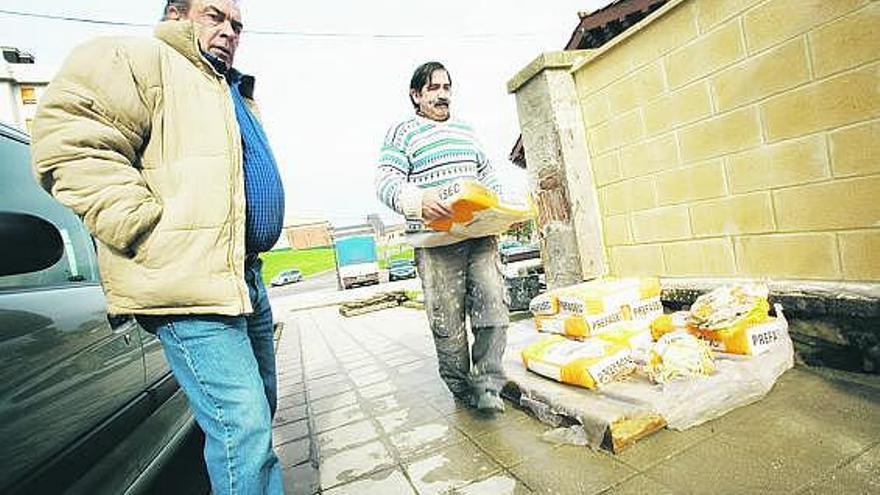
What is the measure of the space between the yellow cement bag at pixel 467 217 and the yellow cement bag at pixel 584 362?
707 mm

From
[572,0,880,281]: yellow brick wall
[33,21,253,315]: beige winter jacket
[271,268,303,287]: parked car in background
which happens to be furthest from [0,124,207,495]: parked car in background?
[271,268,303,287]: parked car in background

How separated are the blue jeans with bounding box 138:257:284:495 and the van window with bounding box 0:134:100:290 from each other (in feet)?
1.85

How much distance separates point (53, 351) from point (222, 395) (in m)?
0.60

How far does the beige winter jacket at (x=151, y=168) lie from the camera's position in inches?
45.1

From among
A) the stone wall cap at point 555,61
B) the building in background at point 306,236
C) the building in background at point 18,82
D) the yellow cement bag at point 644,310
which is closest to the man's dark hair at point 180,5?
the yellow cement bag at point 644,310

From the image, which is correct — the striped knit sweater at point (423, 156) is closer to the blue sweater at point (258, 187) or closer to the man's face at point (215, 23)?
the blue sweater at point (258, 187)

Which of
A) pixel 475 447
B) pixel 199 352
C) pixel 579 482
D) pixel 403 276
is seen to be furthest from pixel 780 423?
pixel 403 276

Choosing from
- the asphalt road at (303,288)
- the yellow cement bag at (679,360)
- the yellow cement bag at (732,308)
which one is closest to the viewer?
the yellow cement bag at (679,360)

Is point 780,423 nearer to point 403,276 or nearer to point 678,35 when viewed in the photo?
point 678,35

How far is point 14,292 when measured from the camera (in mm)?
1350

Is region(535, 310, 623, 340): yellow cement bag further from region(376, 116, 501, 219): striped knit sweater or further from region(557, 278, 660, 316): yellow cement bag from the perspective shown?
region(376, 116, 501, 219): striped knit sweater

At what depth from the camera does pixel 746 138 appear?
2445mm

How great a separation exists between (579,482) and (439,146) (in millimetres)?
1678

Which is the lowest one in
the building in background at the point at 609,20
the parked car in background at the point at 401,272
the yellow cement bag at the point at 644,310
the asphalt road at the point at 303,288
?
the asphalt road at the point at 303,288
